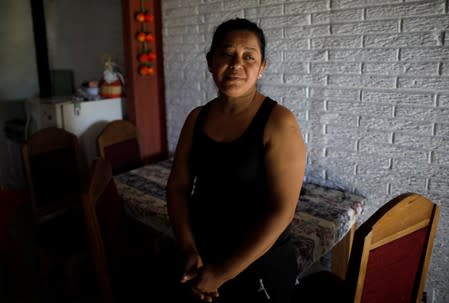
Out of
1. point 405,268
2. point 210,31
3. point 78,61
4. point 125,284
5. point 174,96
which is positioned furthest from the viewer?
point 78,61

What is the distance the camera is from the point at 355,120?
5.93ft

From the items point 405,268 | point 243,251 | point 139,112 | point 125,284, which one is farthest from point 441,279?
point 139,112

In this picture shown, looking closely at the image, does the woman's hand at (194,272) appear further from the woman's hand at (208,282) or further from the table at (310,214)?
the table at (310,214)

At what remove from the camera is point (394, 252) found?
1053mm

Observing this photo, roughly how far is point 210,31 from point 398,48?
3.59 feet

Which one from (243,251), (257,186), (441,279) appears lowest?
(441,279)

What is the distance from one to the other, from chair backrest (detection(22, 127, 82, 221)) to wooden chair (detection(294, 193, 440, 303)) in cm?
142

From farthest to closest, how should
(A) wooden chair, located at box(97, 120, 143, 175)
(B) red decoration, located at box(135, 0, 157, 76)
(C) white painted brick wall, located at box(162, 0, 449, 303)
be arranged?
1. (B) red decoration, located at box(135, 0, 157, 76)
2. (A) wooden chair, located at box(97, 120, 143, 175)
3. (C) white painted brick wall, located at box(162, 0, 449, 303)

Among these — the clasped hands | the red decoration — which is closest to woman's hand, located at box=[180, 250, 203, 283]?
the clasped hands

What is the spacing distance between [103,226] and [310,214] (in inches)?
34.1

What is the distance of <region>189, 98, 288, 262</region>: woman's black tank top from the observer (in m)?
0.98

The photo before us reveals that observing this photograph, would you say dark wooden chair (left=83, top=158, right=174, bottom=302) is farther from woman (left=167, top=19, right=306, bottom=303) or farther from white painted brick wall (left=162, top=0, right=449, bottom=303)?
white painted brick wall (left=162, top=0, right=449, bottom=303)

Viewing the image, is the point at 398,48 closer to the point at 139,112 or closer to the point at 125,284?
the point at 125,284

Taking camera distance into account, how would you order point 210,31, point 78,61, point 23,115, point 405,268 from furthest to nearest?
1. point 78,61
2. point 23,115
3. point 210,31
4. point 405,268
